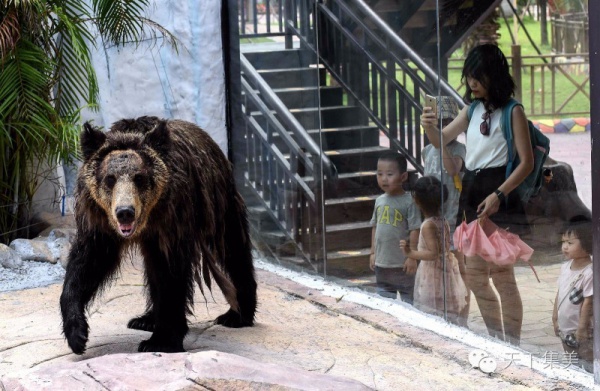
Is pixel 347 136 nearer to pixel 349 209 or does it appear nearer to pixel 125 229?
pixel 349 209

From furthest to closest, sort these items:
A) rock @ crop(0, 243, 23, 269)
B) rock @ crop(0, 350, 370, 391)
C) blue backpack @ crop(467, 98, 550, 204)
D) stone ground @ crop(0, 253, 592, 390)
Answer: rock @ crop(0, 243, 23, 269) < blue backpack @ crop(467, 98, 550, 204) < stone ground @ crop(0, 253, 592, 390) < rock @ crop(0, 350, 370, 391)

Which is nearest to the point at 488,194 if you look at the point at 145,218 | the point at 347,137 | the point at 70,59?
the point at 347,137

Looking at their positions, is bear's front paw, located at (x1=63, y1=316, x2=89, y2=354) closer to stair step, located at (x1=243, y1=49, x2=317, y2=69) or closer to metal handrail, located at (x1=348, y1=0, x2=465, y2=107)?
metal handrail, located at (x1=348, y1=0, x2=465, y2=107)

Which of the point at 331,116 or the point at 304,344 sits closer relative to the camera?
the point at 304,344

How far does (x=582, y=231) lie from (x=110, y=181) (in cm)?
257

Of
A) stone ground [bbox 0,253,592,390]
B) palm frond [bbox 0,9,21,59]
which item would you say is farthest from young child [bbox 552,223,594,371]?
palm frond [bbox 0,9,21,59]

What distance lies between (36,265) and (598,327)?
15.3ft

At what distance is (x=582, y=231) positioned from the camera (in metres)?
5.07

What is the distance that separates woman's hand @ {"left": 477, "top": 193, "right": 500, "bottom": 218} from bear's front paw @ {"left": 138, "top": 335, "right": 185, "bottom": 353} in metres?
1.97

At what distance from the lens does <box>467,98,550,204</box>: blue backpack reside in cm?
525

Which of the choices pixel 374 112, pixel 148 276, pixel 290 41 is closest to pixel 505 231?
pixel 374 112

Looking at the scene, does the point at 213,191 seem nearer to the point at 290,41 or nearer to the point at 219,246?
the point at 219,246

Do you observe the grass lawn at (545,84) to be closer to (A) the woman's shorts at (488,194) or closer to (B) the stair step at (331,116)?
(A) the woman's shorts at (488,194)

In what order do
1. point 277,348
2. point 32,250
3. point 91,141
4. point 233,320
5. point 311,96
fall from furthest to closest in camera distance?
point 32,250, point 311,96, point 233,320, point 277,348, point 91,141
